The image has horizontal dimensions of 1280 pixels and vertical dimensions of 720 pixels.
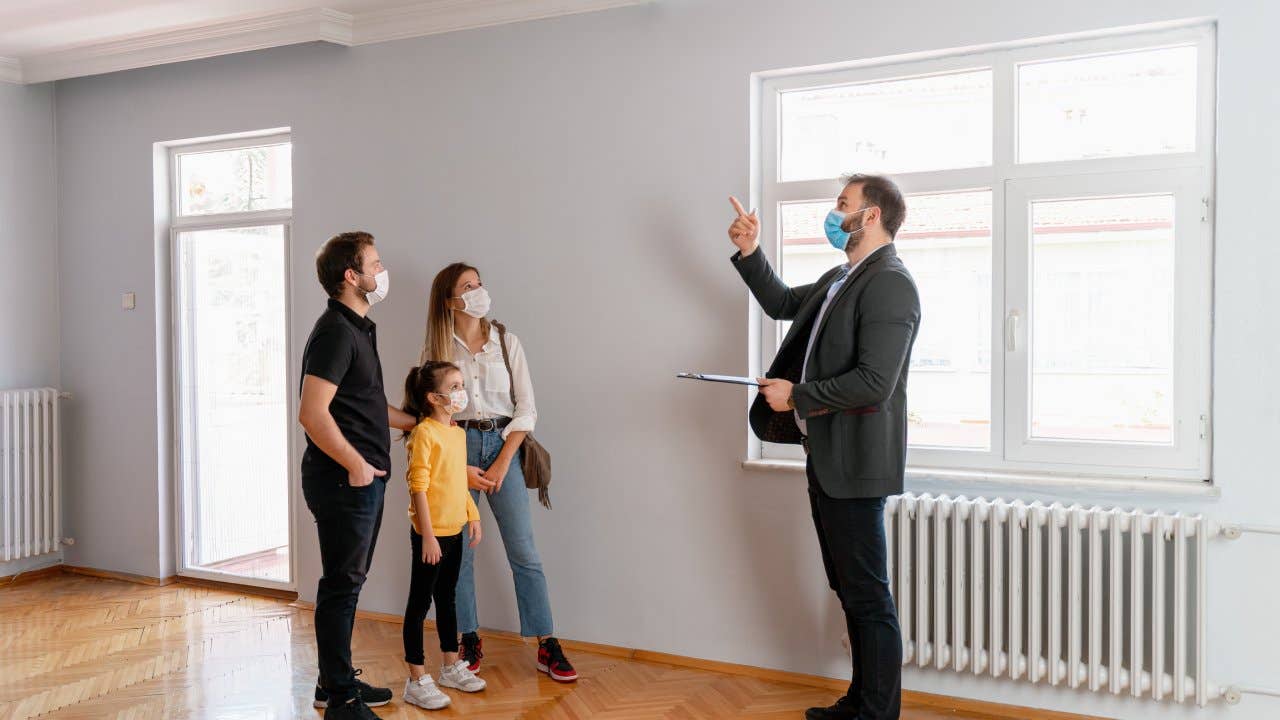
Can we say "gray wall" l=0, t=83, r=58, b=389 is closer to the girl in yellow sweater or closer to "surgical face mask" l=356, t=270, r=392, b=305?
the girl in yellow sweater

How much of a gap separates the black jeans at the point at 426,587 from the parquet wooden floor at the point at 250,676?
0.84 ft

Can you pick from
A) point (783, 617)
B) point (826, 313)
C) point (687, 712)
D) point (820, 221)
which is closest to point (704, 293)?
point (820, 221)

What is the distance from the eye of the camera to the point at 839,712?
3.16 meters

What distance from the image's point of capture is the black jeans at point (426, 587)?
325cm

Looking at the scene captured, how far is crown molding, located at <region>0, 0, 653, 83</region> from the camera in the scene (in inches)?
160

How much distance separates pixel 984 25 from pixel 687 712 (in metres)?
2.57

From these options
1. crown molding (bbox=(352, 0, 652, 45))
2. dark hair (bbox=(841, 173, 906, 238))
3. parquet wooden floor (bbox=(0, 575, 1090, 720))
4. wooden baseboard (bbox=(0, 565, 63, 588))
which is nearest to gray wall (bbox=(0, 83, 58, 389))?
wooden baseboard (bbox=(0, 565, 63, 588))

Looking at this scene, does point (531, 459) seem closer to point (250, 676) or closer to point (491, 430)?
point (491, 430)

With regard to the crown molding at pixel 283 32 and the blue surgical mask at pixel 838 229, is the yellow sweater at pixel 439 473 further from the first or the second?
the crown molding at pixel 283 32

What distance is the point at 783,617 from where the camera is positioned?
3627 mm

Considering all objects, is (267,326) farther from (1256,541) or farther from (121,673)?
(1256,541)

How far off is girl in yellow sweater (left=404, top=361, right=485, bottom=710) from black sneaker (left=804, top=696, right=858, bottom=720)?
1258mm

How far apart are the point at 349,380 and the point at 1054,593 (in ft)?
7.68

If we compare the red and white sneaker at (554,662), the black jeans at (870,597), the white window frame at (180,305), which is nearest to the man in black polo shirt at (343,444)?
the red and white sneaker at (554,662)
